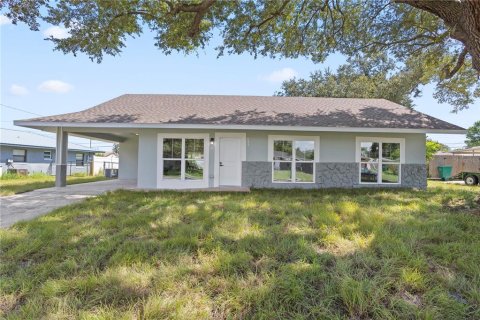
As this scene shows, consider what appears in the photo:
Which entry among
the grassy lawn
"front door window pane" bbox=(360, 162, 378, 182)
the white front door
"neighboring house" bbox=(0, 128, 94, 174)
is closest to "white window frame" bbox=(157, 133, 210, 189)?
the white front door

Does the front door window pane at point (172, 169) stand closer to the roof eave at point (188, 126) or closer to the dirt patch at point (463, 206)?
the roof eave at point (188, 126)

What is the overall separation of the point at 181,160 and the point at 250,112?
11.8 feet

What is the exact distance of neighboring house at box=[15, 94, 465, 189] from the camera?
1065cm

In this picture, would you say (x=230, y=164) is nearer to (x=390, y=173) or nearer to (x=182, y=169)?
(x=182, y=169)

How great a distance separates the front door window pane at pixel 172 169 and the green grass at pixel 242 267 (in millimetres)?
5086

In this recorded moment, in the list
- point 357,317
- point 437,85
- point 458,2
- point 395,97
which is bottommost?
point 357,317

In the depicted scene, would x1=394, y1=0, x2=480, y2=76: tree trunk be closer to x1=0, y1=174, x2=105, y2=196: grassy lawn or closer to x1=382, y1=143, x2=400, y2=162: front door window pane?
x1=382, y1=143, x2=400, y2=162: front door window pane

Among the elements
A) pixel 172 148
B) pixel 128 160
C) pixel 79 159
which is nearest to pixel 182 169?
pixel 172 148

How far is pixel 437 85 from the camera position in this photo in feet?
50.6

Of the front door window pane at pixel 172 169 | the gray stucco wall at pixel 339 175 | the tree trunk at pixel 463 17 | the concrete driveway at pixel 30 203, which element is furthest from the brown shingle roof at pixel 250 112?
the tree trunk at pixel 463 17

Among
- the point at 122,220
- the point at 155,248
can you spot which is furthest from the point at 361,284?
the point at 122,220

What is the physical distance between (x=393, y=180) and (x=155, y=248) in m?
10.5

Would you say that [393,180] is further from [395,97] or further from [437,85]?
[395,97]

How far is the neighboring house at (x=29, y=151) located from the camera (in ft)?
76.5
